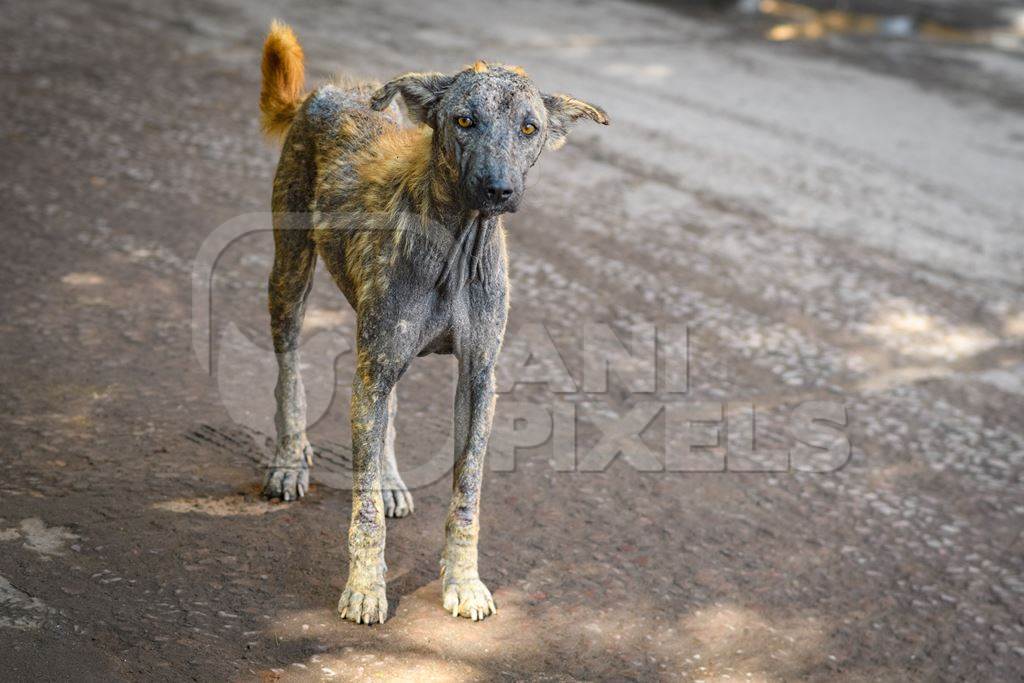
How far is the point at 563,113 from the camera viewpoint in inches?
153

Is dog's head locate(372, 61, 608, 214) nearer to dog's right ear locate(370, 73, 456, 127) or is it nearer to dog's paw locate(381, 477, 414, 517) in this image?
dog's right ear locate(370, 73, 456, 127)

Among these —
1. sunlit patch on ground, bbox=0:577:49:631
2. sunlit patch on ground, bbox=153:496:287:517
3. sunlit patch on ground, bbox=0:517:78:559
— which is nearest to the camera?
sunlit patch on ground, bbox=0:577:49:631

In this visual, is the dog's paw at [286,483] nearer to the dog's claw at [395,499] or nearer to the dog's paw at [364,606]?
the dog's claw at [395,499]

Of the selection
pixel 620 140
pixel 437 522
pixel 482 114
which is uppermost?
pixel 482 114

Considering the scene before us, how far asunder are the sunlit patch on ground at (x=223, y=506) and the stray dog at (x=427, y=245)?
0.08m

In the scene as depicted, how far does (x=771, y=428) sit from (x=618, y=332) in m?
1.13

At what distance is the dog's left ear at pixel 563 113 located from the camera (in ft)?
12.6

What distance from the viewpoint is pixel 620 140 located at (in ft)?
31.6

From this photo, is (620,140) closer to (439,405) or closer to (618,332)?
(618,332)

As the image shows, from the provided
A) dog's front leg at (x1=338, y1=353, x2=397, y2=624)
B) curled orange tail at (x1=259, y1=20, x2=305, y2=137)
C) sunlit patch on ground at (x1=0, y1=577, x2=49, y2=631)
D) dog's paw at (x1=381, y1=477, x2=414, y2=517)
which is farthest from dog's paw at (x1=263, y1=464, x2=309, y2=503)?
curled orange tail at (x1=259, y1=20, x2=305, y2=137)

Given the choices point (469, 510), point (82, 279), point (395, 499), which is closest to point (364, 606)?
point (469, 510)

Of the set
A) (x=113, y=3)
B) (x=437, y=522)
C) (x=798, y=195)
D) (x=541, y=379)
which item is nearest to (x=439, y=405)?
(x=541, y=379)

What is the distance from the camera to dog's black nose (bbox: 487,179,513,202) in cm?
354

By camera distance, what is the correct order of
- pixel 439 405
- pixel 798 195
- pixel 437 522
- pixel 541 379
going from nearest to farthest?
pixel 437 522 < pixel 439 405 < pixel 541 379 < pixel 798 195
